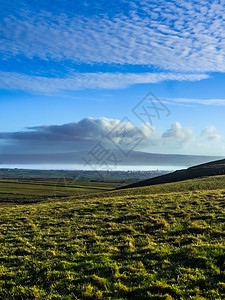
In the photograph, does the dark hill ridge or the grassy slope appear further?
the dark hill ridge

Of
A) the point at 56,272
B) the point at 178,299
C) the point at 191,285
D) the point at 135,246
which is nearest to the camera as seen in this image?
the point at 178,299

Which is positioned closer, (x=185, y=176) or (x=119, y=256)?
(x=119, y=256)

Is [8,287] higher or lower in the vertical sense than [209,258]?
lower

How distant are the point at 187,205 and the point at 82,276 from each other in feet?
48.4

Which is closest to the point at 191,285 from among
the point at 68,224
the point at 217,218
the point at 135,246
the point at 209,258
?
the point at 209,258

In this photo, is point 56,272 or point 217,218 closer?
point 56,272

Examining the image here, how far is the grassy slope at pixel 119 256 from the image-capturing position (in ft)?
29.5

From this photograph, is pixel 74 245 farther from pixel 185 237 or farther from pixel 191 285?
pixel 191 285

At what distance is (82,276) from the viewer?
10.0 m

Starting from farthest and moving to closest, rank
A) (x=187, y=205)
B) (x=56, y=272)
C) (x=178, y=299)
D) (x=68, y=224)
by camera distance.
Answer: (x=187, y=205), (x=68, y=224), (x=56, y=272), (x=178, y=299)

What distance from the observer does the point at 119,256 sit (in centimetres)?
1209

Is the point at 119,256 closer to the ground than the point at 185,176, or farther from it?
closer to the ground

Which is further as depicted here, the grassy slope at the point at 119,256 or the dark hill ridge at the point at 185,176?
the dark hill ridge at the point at 185,176

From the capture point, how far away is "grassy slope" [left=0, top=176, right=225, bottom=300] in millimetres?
8992
